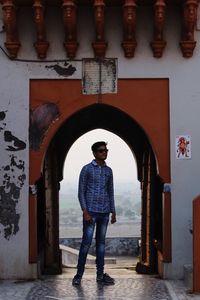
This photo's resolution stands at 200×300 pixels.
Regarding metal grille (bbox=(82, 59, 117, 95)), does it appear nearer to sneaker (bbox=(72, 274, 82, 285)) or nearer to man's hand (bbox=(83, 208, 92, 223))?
man's hand (bbox=(83, 208, 92, 223))

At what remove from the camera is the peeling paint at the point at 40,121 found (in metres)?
8.16

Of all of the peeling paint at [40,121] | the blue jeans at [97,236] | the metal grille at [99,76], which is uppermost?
the metal grille at [99,76]

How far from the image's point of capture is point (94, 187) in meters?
7.64

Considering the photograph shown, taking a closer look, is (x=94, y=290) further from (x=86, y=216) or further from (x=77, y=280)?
(x=86, y=216)

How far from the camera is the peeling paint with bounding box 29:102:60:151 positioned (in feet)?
26.8

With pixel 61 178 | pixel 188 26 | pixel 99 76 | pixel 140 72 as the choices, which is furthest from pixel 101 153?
pixel 61 178

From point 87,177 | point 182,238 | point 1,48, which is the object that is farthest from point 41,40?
point 182,238

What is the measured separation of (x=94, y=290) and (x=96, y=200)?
1104 millimetres

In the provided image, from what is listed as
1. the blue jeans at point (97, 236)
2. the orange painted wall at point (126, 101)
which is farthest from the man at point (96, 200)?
the orange painted wall at point (126, 101)

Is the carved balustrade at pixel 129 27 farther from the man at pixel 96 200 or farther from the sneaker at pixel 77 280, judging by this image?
the sneaker at pixel 77 280

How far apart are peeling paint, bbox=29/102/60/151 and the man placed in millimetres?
856

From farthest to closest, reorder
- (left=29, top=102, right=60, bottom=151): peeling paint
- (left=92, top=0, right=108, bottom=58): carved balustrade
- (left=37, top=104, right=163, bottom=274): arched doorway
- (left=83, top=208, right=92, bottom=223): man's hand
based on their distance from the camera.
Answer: (left=37, top=104, right=163, bottom=274): arched doorway
(left=29, top=102, right=60, bottom=151): peeling paint
(left=92, top=0, right=108, bottom=58): carved balustrade
(left=83, top=208, right=92, bottom=223): man's hand

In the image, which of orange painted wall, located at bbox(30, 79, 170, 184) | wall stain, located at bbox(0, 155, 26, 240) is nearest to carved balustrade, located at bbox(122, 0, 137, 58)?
orange painted wall, located at bbox(30, 79, 170, 184)

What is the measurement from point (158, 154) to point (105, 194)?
3.27 feet
